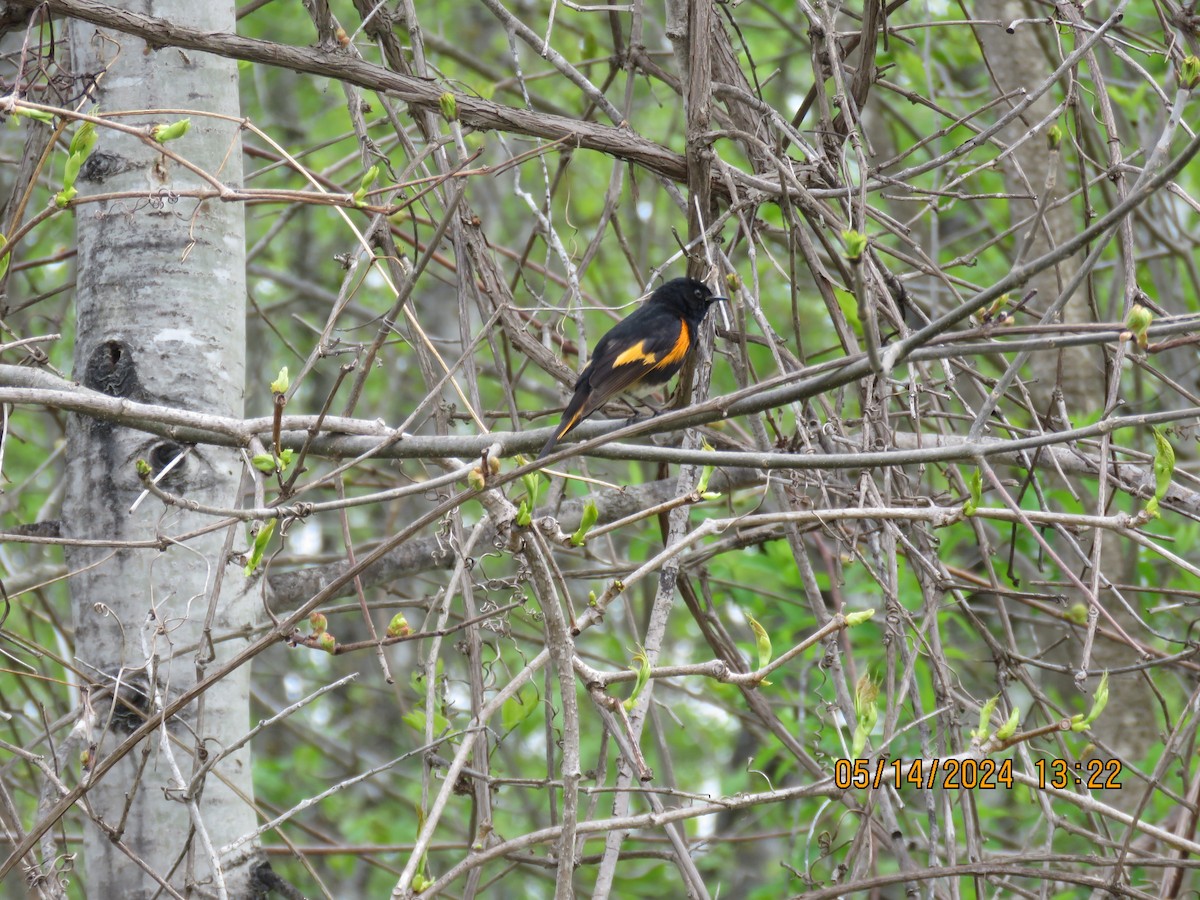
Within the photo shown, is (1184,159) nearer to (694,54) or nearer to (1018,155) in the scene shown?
(694,54)

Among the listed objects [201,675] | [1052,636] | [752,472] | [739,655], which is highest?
[752,472]

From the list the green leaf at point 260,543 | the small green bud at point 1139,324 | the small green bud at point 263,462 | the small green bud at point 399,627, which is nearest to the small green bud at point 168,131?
the small green bud at point 263,462

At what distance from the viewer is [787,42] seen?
798 centimetres

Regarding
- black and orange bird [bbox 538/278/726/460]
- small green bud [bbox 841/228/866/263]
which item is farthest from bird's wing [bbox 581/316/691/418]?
small green bud [bbox 841/228/866/263]

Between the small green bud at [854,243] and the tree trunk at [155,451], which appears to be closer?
the small green bud at [854,243]

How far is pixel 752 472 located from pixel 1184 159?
2.12 m

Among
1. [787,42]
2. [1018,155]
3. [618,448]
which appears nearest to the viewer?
[618,448]

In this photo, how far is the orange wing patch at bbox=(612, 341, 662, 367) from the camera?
11.9 ft

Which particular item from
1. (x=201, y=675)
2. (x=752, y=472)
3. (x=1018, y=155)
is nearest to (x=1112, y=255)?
(x=1018, y=155)

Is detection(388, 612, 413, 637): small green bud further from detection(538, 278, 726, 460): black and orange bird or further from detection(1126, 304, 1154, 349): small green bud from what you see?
detection(1126, 304, 1154, 349): small green bud

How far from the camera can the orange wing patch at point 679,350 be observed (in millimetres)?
3832

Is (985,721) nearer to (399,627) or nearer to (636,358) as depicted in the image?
(399,627)

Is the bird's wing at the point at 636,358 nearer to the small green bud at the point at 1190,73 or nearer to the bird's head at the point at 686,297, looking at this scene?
the bird's head at the point at 686,297

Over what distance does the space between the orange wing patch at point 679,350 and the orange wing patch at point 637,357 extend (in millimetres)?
11
